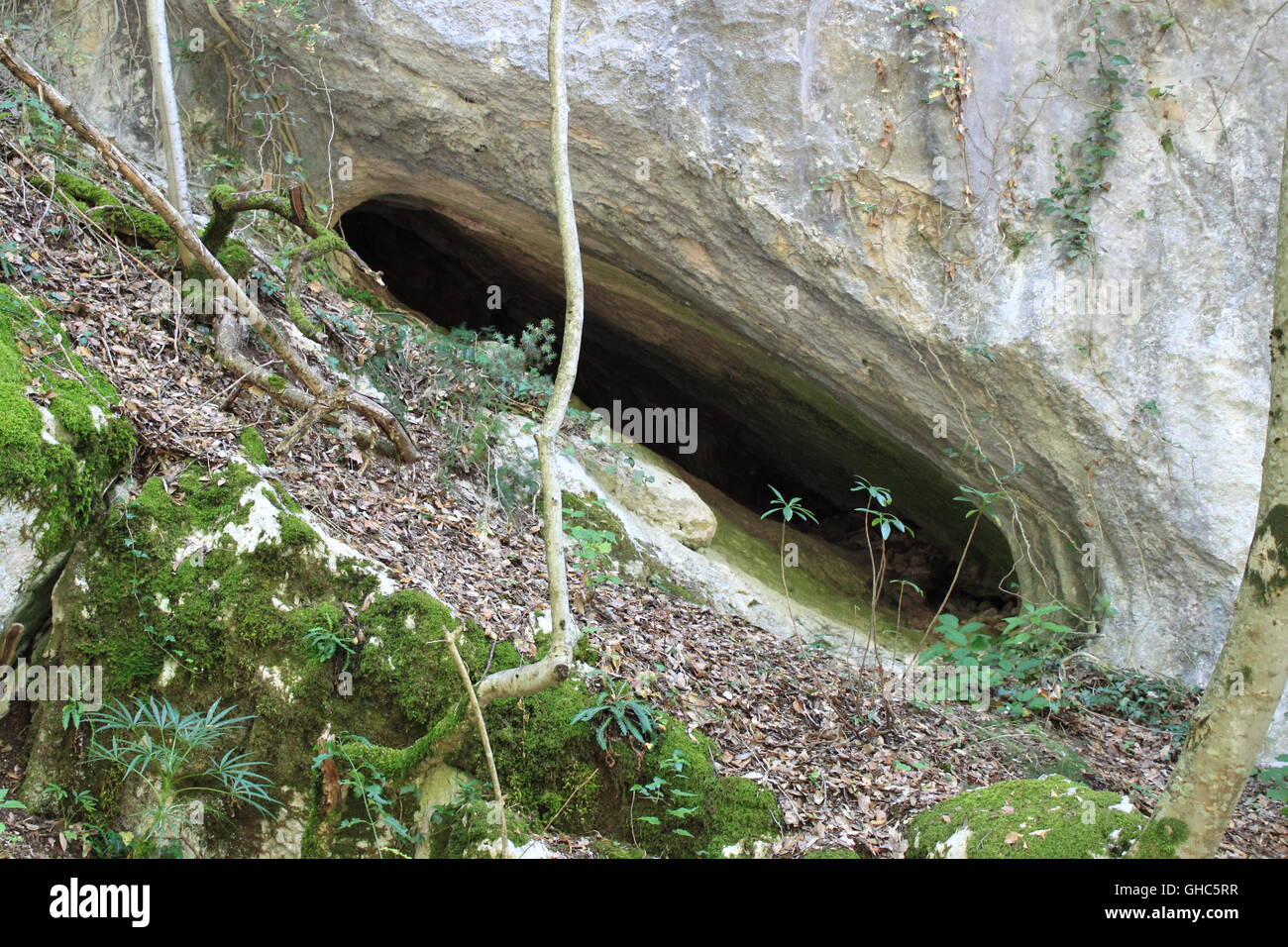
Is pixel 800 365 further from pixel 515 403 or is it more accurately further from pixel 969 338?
pixel 515 403

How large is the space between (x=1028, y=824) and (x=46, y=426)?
4.47 m

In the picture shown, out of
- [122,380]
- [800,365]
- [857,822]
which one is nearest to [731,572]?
[800,365]

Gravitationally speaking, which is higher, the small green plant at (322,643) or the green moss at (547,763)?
the small green plant at (322,643)

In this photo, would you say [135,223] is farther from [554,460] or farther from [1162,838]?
[1162,838]

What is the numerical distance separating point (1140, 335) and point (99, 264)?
6.64 metres

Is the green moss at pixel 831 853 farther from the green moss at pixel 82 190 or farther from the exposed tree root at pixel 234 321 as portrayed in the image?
the green moss at pixel 82 190

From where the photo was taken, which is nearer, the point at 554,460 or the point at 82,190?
the point at 554,460

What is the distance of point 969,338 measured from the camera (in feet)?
21.6

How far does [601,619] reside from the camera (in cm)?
519

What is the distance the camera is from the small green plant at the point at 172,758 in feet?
11.9

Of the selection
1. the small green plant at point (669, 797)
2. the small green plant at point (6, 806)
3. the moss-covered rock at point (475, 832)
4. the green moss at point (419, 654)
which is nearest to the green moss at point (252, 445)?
the green moss at point (419, 654)

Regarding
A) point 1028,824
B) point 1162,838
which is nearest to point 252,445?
point 1028,824

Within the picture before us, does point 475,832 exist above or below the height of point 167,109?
below

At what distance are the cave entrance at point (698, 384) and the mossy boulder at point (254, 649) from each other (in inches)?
183
